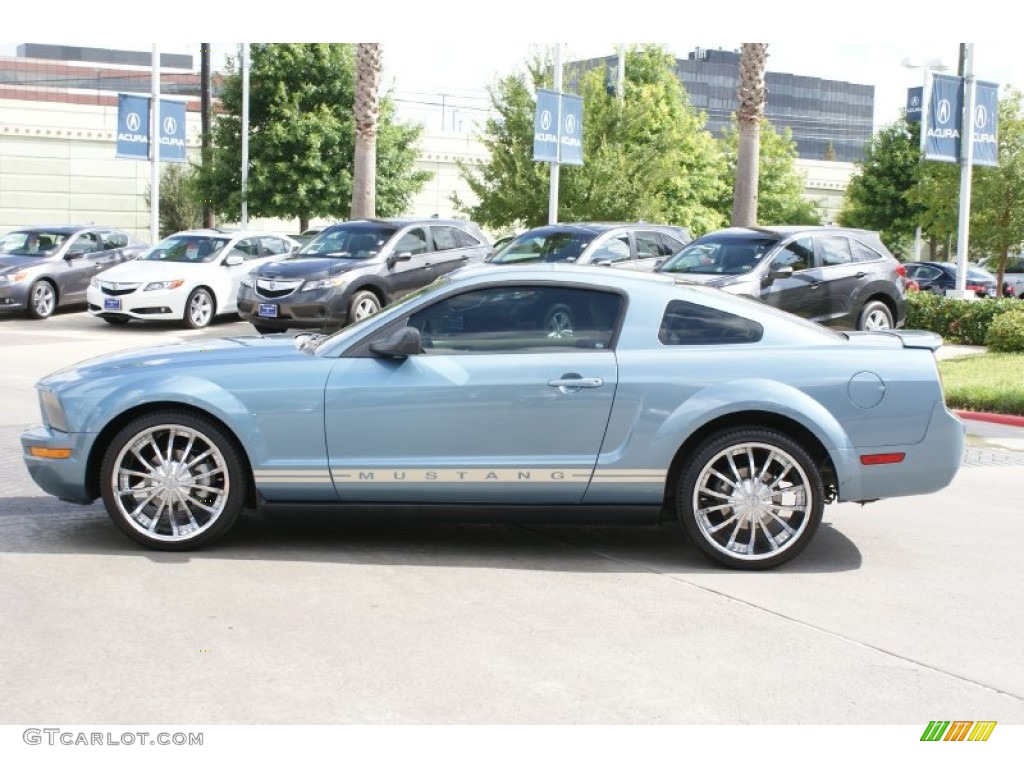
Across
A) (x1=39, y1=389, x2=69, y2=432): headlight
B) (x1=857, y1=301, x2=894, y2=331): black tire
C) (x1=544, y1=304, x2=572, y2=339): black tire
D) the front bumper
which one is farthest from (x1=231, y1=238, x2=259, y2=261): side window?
(x1=544, y1=304, x2=572, y2=339): black tire

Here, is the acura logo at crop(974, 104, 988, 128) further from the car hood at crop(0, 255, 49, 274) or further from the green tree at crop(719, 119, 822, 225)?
the green tree at crop(719, 119, 822, 225)

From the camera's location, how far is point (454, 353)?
6.59 metres

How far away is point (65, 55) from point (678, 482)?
113392mm

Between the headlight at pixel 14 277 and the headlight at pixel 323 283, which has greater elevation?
the headlight at pixel 323 283

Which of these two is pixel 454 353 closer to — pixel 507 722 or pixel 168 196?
pixel 507 722

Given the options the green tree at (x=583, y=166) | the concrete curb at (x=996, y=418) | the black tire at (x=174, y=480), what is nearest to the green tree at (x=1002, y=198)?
the green tree at (x=583, y=166)

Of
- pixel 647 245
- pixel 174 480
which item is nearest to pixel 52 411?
pixel 174 480

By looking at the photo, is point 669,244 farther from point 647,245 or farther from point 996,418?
point 996,418

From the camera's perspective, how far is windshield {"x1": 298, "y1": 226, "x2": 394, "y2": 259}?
62.8 ft

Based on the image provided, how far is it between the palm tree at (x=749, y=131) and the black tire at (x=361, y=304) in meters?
8.12

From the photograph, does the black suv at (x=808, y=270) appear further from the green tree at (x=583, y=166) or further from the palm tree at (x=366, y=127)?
the green tree at (x=583, y=166)

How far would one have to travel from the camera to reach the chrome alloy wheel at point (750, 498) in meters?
6.46

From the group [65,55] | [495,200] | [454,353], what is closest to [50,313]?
[495,200]

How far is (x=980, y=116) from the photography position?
2103cm
